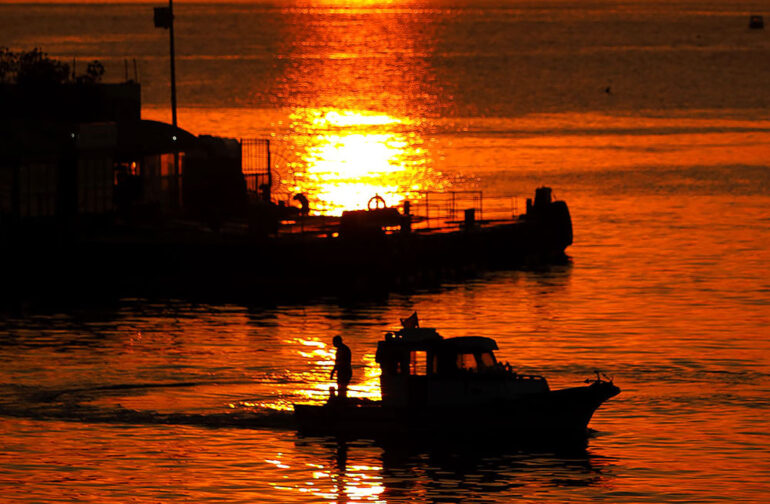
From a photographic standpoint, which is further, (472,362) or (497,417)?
(472,362)

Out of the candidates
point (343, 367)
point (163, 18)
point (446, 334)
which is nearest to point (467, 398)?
point (343, 367)

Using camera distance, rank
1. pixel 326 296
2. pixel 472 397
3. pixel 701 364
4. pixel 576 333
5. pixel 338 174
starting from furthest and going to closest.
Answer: pixel 338 174 → pixel 326 296 → pixel 576 333 → pixel 701 364 → pixel 472 397

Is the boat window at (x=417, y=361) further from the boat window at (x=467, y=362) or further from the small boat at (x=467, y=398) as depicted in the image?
the boat window at (x=467, y=362)

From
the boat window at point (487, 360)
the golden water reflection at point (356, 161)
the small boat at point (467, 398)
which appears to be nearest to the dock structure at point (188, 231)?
the golden water reflection at point (356, 161)

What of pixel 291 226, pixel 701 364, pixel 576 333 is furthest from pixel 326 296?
pixel 701 364

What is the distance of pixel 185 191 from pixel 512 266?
16871mm

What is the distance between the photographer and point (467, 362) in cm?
4084

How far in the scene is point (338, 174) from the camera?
12081cm

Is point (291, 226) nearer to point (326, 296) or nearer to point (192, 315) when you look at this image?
point (326, 296)

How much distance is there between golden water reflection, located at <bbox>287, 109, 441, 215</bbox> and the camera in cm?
10738

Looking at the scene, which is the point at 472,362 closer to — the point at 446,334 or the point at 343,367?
the point at 343,367

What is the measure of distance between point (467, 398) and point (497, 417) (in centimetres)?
90

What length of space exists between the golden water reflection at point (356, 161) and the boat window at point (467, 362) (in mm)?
51048

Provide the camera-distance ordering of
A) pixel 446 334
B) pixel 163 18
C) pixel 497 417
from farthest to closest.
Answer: pixel 163 18 → pixel 446 334 → pixel 497 417
